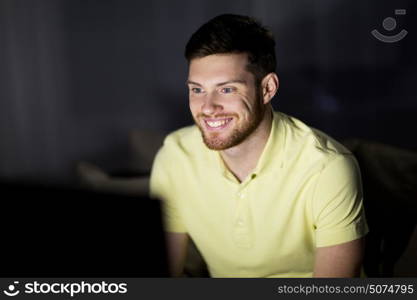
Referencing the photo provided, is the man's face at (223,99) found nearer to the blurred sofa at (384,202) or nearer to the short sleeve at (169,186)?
the short sleeve at (169,186)

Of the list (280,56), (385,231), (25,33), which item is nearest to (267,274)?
(385,231)

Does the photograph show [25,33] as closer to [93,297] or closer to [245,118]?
[245,118]

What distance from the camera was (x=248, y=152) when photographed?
3.70 ft

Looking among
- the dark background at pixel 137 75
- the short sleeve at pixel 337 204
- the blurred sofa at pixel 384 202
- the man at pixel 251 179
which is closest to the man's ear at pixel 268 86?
the man at pixel 251 179

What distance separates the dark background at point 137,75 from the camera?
1589mm

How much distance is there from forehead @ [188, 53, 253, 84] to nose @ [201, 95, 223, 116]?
0.04m

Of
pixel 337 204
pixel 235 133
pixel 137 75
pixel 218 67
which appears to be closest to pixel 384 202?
pixel 337 204

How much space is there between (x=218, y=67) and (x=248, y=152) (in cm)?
19

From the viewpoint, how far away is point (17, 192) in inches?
19.9

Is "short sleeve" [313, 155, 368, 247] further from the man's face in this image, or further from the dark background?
the dark background

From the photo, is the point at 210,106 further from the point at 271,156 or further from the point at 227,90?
the point at 271,156

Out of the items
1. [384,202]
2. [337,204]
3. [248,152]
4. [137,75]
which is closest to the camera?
[337,204]

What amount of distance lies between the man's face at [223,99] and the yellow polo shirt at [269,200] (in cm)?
6

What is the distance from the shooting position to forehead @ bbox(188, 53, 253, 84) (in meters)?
1.07
